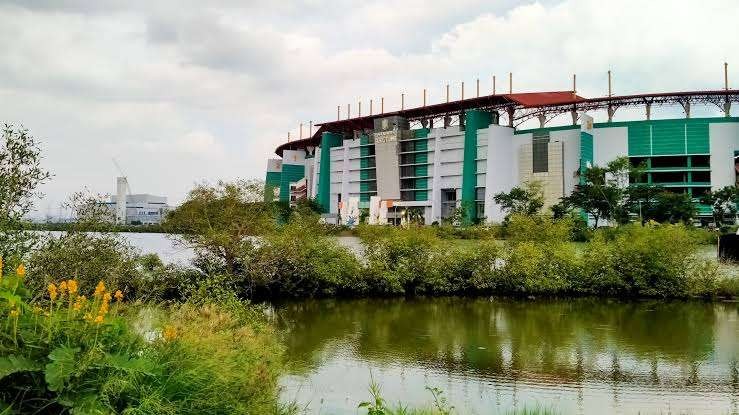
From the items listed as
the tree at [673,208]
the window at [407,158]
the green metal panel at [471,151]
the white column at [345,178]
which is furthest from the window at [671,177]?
the white column at [345,178]

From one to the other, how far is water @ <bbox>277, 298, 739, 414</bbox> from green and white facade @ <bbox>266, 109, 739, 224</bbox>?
166ft

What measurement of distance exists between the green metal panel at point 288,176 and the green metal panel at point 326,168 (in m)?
13.3

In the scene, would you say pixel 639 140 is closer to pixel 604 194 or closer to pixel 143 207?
pixel 604 194

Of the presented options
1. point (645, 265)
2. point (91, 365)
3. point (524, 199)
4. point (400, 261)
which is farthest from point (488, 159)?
point (91, 365)

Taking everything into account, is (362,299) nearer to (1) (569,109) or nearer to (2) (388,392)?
(2) (388,392)

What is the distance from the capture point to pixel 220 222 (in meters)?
24.2

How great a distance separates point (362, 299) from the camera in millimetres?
25516

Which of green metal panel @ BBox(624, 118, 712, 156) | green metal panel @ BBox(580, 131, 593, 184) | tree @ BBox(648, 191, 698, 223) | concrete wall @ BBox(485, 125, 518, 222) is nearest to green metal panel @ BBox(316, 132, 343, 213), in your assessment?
concrete wall @ BBox(485, 125, 518, 222)

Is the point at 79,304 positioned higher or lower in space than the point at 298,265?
higher

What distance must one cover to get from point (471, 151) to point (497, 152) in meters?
3.75

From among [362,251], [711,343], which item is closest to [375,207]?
[362,251]

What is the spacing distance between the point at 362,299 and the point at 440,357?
35.8ft

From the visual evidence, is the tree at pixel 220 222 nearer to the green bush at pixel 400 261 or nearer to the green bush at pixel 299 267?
the green bush at pixel 299 267

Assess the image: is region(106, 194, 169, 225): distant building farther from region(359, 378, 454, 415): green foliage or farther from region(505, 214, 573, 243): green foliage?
region(359, 378, 454, 415): green foliage
